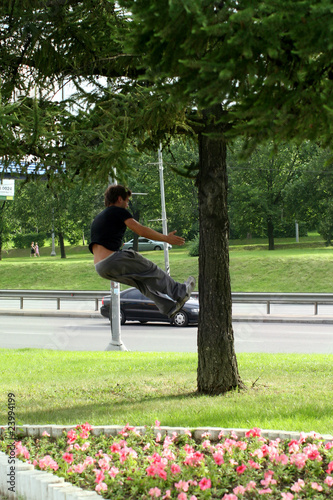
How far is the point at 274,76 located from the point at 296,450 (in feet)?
8.98

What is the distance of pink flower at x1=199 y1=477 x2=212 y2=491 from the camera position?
3999mm

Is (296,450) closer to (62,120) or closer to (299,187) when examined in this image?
(62,120)

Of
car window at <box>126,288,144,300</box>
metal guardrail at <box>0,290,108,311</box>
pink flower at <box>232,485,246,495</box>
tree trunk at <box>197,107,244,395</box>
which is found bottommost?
metal guardrail at <box>0,290,108,311</box>

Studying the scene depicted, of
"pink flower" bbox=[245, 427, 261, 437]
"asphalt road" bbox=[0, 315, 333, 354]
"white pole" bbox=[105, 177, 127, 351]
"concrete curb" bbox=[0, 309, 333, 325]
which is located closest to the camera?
"pink flower" bbox=[245, 427, 261, 437]

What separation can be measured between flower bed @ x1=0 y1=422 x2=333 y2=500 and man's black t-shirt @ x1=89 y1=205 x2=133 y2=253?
1716 millimetres

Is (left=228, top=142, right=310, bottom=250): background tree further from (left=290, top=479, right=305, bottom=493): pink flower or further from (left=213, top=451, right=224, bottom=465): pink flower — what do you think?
(left=290, top=479, right=305, bottom=493): pink flower

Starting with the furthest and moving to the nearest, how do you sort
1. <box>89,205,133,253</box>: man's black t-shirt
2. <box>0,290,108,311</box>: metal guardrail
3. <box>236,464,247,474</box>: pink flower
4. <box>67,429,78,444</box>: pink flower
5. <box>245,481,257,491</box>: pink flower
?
<box>0,290,108,311</box>: metal guardrail
<box>89,205,133,253</box>: man's black t-shirt
<box>67,429,78,444</box>: pink flower
<box>236,464,247,474</box>: pink flower
<box>245,481,257,491</box>: pink flower

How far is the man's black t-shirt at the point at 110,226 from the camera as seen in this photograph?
216 inches

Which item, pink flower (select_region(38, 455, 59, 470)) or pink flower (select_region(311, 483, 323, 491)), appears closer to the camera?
pink flower (select_region(311, 483, 323, 491))

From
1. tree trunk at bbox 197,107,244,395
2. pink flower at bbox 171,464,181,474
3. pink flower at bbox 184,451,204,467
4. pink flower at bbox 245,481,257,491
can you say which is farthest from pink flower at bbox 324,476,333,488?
tree trunk at bbox 197,107,244,395

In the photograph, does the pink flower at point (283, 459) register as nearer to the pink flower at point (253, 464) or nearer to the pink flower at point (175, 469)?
the pink flower at point (253, 464)

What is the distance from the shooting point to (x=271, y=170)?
51.1 metres

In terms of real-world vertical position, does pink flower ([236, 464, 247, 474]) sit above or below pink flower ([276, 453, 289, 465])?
below

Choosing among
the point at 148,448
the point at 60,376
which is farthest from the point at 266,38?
the point at 60,376
